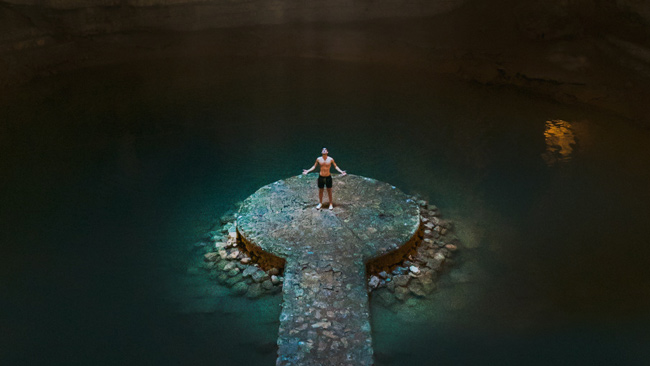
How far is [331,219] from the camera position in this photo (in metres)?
9.75

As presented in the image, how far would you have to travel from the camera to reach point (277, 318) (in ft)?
26.8

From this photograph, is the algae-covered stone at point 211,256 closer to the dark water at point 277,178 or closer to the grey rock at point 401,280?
the dark water at point 277,178

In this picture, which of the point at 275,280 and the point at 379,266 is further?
the point at 379,266

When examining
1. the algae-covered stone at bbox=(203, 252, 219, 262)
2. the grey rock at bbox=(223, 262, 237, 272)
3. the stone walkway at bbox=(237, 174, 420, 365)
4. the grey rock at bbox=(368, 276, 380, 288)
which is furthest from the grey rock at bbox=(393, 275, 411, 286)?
the algae-covered stone at bbox=(203, 252, 219, 262)

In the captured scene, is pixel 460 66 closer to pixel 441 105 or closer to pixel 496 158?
pixel 441 105

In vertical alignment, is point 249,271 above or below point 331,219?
below

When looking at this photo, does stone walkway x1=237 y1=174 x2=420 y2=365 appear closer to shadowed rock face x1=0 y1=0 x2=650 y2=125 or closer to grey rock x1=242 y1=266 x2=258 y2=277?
grey rock x1=242 y1=266 x2=258 y2=277

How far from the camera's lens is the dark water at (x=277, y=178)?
7.80 m

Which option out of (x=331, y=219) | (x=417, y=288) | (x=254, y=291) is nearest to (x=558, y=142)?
(x=417, y=288)

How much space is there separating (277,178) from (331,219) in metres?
2.52

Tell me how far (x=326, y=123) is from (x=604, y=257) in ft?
25.1

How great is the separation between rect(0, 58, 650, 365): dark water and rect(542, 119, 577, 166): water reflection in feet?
0.22

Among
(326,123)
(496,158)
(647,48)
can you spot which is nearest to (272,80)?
(326,123)

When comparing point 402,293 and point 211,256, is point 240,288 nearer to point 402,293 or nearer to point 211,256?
point 211,256
